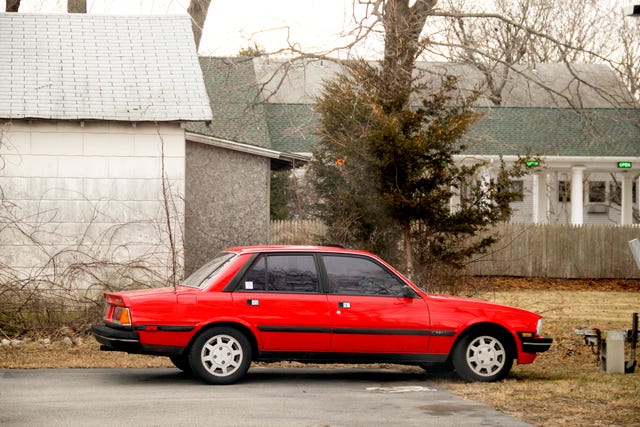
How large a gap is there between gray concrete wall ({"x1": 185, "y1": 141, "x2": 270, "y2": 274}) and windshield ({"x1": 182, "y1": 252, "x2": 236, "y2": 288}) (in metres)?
8.76

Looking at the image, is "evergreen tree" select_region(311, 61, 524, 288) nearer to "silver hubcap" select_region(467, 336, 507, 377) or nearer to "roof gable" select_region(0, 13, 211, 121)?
"roof gable" select_region(0, 13, 211, 121)

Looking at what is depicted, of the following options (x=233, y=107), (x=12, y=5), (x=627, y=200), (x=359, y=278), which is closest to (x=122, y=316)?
(x=359, y=278)

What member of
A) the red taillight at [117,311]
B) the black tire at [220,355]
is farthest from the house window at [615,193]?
the red taillight at [117,311]

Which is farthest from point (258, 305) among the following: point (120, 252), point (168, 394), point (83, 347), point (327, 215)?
point (327, 215)

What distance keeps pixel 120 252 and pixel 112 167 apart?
1.52 m

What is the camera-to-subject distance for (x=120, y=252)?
19.3 metres

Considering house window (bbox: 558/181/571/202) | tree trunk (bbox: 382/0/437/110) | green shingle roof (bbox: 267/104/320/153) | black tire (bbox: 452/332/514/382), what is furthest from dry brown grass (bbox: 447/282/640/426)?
house window (bbox: 558/181/571/202)

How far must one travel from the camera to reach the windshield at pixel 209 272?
12.5 metres

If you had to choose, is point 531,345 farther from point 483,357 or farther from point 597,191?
point 597,191

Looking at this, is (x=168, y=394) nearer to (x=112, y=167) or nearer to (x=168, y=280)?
(x=168, y=280)

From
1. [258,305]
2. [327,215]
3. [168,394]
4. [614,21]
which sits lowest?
[168,394]

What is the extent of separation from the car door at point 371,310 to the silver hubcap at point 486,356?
59 cm

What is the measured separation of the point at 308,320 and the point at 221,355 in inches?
40.0

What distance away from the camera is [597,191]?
177 feet
